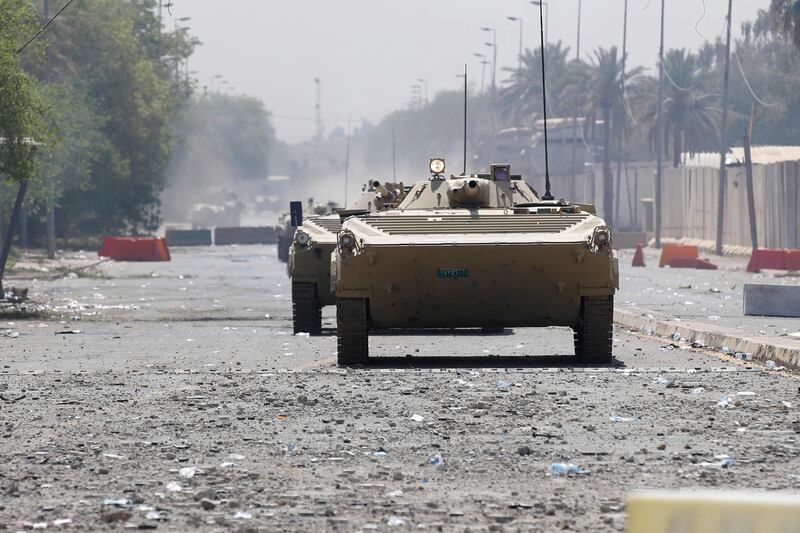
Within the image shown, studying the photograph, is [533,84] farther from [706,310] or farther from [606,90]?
[706,310]

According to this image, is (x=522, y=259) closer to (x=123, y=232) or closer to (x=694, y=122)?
(x=123, y=232)

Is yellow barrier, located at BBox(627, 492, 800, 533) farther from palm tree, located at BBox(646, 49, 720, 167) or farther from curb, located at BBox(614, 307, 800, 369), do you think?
palm tree, located at BBox(646, 49, 720, 167)

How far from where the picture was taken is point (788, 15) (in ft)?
154

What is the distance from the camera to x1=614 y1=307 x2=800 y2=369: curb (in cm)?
1340

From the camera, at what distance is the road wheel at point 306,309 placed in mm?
18047

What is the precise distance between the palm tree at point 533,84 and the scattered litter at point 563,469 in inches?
4394

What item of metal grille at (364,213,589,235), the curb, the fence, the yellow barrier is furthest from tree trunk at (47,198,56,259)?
the yellow barrier

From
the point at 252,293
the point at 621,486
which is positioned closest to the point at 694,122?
the point at 252,293

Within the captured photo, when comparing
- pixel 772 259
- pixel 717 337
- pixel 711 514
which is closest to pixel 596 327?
pixel 717 337

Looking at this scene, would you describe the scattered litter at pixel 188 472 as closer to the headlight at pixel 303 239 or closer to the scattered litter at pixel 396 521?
the scattered litter at pixel 396 521

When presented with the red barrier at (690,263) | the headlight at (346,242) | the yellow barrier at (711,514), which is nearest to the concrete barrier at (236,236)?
the red barrier at (690,263)

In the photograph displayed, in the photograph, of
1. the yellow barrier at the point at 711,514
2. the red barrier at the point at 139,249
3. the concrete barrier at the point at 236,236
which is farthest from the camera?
the concrete barrier at the point at 236,236

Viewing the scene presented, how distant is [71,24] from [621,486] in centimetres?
5852

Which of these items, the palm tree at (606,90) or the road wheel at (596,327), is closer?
the road wheel at (596,327)
